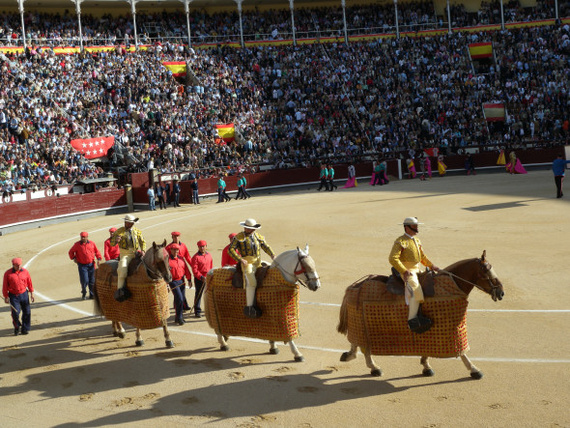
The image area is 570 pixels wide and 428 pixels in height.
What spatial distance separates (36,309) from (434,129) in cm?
2802

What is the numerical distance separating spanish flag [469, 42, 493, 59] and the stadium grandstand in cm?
8

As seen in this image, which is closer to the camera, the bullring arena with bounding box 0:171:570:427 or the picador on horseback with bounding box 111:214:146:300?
the bullring arena with bounding box 0:171:570:427

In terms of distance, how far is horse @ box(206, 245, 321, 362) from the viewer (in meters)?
9.16

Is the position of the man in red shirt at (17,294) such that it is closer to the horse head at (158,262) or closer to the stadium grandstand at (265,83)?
the horse head at (158,262)

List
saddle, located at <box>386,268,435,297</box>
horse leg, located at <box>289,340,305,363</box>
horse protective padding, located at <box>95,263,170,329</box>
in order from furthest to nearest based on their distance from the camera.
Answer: horse protective padding, located at <box>95,263,170,329</box> < horse leg, located at <box>289,340,305,363</box> < saddle, located at <box>386,268,435,297</box>

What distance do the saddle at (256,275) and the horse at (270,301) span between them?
6cm

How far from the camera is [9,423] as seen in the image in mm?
7934

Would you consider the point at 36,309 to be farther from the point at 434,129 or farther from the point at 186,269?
the point at 434,129

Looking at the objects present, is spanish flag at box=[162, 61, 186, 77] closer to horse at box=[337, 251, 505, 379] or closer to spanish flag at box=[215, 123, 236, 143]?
spanish flag at box=[215, 123, 236, 143]

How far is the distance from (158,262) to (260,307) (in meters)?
1.77

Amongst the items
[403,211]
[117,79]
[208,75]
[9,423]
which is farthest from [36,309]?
[208,75]

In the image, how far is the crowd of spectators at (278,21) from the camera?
43156 millimetres

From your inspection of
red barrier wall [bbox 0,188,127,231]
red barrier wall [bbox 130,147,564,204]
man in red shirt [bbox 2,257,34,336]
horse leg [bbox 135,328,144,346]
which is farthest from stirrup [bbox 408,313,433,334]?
red barrier wall [bbox 130,147,564,204]

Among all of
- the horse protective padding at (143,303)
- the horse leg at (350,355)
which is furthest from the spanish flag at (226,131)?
the horse leg at (350,355)
